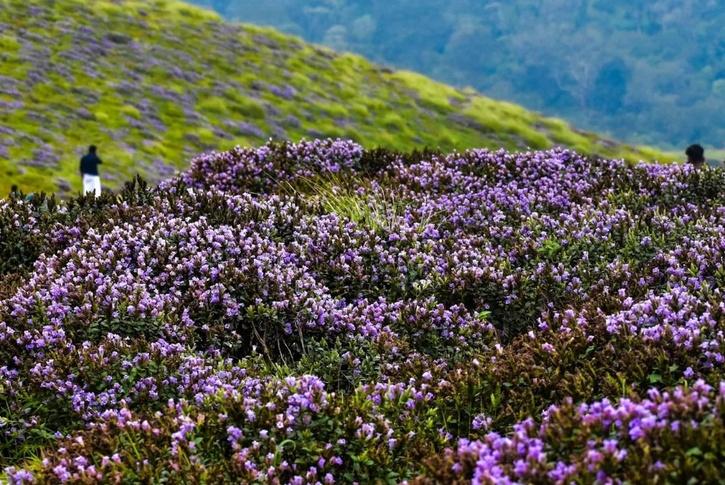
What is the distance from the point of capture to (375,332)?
7.34 metres

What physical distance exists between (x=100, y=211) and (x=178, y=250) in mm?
2703

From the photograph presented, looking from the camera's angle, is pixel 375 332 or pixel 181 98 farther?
pixel 181 98

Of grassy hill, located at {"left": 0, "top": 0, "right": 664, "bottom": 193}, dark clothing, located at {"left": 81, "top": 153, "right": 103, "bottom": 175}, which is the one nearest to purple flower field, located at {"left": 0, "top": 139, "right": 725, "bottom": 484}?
dark clothing, located at {"left": 81, "top": 153, "right": 103, "bottom": 175}

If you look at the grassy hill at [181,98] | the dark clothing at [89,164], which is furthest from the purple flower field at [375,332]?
the grassy hill at [181,98]

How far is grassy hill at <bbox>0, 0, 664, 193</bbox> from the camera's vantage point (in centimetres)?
4912

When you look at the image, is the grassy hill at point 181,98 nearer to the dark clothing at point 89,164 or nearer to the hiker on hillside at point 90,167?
the hiker on hillside at point 90,167

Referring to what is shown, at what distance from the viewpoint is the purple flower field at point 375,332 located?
481 centimetres

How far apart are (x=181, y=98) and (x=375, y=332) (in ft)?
200

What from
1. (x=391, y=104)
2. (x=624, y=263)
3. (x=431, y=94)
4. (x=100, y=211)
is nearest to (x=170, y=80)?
(x=391, y=104)

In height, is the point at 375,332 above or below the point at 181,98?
below

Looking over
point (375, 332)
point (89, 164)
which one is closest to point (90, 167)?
point (89, 164)

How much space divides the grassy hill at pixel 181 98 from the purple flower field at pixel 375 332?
30.8 m

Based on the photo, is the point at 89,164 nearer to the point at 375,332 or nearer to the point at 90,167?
the point at 90,167

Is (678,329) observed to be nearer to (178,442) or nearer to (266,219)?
(178,442)
